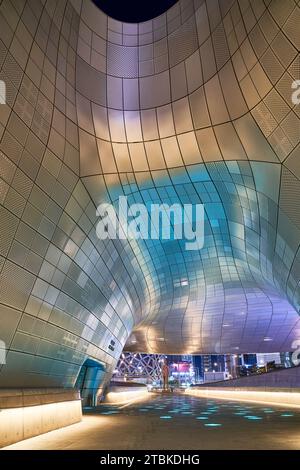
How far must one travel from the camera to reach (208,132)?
605 inches

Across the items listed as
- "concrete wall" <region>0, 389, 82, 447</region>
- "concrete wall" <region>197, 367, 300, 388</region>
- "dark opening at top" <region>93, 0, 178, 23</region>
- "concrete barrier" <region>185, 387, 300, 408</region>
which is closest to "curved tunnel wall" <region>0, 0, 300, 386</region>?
"dark opening at top" <region>93, 0, 178, 23</region>

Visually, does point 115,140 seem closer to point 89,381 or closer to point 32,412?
point 32,412

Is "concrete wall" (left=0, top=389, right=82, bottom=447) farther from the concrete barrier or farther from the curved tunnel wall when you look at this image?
the concrete barrier

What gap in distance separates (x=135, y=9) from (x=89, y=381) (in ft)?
72.7

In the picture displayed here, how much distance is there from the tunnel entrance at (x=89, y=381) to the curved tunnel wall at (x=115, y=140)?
397 cm

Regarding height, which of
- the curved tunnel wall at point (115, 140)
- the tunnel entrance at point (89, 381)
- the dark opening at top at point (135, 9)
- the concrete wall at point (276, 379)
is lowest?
the tunnel entrance at point (89, 381)

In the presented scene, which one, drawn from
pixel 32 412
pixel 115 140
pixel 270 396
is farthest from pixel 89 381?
pixel 115 140

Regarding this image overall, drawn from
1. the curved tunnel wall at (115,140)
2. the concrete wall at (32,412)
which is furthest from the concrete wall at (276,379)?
the concrete wall at (32,412)

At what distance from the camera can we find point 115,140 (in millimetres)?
17000

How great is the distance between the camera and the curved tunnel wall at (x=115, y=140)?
39.2 ft

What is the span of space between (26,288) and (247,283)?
2620cm

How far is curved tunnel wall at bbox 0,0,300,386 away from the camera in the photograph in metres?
11.9

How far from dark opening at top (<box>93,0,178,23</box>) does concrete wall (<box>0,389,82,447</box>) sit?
14717mm

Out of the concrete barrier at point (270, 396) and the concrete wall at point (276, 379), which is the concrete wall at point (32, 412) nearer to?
the concrete barrier at point (270, 396)
